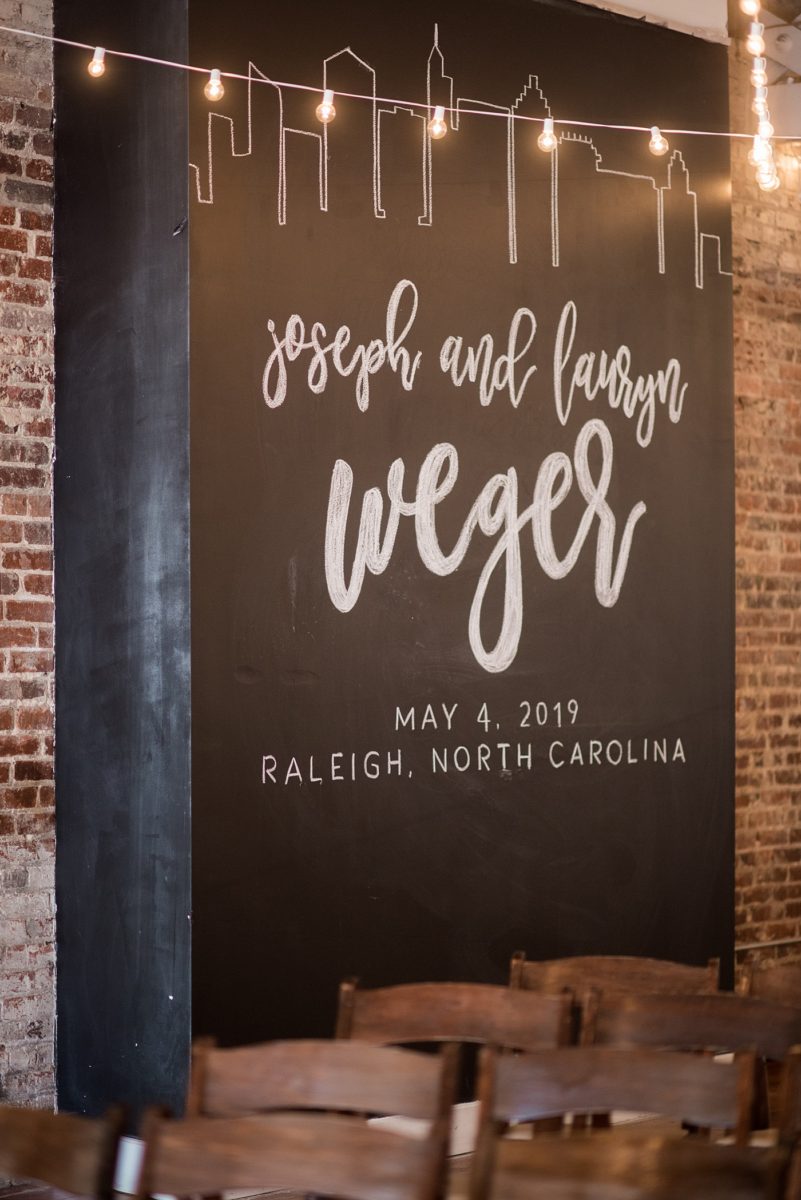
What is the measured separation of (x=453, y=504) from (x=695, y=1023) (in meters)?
2.13

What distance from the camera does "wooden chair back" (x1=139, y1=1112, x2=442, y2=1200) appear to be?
2.12 metres

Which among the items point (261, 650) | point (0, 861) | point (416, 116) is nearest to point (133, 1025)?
point (0, 861)

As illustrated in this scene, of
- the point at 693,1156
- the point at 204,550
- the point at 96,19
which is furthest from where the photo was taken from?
the point at 96,19

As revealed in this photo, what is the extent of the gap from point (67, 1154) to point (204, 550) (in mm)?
2184

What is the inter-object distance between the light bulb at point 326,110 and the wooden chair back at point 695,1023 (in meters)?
2.74

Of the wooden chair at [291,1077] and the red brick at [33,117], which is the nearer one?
the wooden chair at [291,1077]

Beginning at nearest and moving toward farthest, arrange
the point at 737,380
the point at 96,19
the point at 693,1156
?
the point at 693,1156 → the point at 96,19 → the point at 737,380

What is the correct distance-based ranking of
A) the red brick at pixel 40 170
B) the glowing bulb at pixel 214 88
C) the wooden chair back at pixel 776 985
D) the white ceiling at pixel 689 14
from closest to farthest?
the wooden chair back at pixel 776 985, the glowing bulb at pixel 214 88, the red brick at pixel 40 170, the white ceiling at pixel 689 14

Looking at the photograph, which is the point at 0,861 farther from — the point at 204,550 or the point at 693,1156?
the point at 693,1156

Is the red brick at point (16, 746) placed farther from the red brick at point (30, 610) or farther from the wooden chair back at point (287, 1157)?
the wooden chair back at point (287, 1157)

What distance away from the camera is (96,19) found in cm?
453

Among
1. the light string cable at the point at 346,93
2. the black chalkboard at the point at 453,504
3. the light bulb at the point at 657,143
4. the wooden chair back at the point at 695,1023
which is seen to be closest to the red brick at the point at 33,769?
the black chalkboard at the point at 453,504

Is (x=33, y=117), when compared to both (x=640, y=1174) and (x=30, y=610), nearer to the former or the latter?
(x=30, y=610)

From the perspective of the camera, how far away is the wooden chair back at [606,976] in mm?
3455
